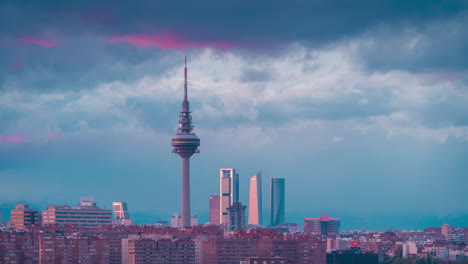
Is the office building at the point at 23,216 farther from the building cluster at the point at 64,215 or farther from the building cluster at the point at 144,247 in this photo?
the building cluster at the point at 144,247

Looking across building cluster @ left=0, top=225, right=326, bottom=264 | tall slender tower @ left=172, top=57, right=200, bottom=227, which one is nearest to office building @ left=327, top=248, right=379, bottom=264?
building cluster @ left=0, top=225, right=326, bottom=264

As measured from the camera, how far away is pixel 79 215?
7347 inches

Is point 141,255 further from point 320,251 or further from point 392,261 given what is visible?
point 392,261

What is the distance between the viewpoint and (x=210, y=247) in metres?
131

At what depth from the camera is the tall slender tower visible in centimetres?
18400

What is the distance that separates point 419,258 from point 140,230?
36.6m

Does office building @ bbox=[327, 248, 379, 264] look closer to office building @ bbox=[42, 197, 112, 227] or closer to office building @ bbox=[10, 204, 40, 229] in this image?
office building @ bbox=[42, 197, 112, 227]

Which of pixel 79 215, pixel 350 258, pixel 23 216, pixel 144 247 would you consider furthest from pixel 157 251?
pixel 79 215

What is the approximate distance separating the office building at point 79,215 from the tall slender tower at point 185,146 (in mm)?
12613

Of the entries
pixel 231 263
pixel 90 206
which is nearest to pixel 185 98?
pixel 90 206

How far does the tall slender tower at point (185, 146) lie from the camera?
18400 cm

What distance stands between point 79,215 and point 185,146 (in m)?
19.8

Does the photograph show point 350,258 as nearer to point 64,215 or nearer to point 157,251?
point 157,251

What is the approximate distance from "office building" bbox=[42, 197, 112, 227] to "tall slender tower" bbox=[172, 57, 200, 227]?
12.6m
